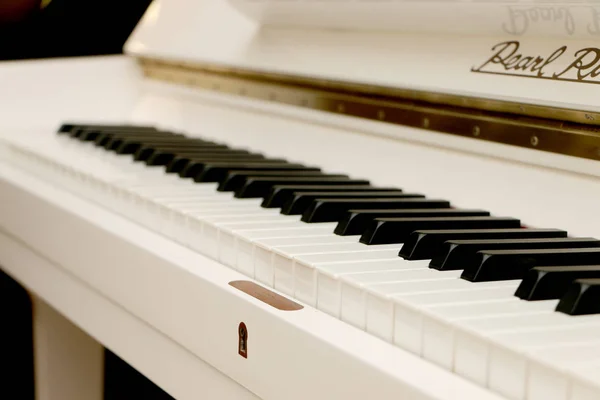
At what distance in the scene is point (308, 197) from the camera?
110cm

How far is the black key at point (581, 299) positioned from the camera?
0.65 m

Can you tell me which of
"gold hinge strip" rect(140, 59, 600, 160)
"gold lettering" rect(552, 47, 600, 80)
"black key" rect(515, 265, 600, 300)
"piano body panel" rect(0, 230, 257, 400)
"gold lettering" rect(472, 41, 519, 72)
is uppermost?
"gold lettering" rect(472, 41, 519, 72)

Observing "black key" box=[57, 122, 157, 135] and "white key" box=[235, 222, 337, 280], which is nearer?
"white key" box=[235, 222, 337, 280]

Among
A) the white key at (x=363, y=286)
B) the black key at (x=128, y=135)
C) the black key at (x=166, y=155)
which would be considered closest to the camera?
the white key at (x=363, y=286)

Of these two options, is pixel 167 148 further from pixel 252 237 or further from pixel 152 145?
pixel 252 237

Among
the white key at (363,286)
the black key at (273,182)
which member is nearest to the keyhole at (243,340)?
the white key at (363,286)

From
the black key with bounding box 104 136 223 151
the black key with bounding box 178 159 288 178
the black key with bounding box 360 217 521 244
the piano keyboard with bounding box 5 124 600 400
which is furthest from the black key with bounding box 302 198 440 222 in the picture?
the black key with bounding box 104 136 223 151

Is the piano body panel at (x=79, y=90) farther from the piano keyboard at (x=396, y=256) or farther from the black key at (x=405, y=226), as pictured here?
the black key at (x=405, y=226)

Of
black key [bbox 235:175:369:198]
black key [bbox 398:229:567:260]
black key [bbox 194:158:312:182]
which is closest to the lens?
black key [bbox 398:229:567:260]

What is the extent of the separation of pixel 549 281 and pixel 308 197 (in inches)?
18.0

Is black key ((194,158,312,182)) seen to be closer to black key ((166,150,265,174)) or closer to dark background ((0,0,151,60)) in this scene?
black key ((166,150,265,174))

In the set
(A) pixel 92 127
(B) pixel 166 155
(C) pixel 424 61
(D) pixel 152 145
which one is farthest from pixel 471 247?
(A) pixel 92 127

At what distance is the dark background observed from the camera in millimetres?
2191

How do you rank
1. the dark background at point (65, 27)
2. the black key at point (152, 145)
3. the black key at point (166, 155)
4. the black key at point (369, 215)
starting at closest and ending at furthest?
the black key at point (369, 215)
the black key at point (166, 155)
the black key at point (152, 145)
the dark background at point (65, 27)
